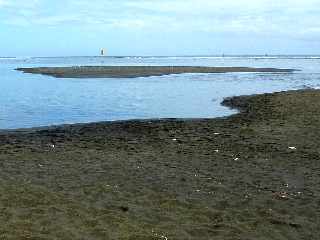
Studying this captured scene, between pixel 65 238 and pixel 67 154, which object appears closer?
pixel 65 238

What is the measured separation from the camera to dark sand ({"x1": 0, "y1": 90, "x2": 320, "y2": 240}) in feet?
26.1

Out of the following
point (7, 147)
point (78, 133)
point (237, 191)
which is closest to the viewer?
point (237, 191)

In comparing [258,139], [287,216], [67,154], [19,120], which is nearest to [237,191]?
[287,216]

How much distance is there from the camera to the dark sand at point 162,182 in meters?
7.94

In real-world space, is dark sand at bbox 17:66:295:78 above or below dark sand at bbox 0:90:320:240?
above

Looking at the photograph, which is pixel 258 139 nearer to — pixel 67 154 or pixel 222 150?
pixel 222 150

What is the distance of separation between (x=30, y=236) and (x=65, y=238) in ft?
1.67

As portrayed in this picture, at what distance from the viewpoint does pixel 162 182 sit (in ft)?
36.6

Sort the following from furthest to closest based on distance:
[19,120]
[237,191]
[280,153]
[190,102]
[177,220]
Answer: [190,102] → [19,120] → [280,153] → [237,191] → [177,220]

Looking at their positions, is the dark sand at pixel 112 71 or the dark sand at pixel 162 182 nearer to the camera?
the dark sand at pixel 162 182

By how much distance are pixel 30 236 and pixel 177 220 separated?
2.39 metres

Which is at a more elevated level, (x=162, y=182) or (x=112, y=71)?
(x=112, y=71)

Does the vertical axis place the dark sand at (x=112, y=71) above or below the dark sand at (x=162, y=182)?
above

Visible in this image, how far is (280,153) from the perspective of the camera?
1466 centimetres
